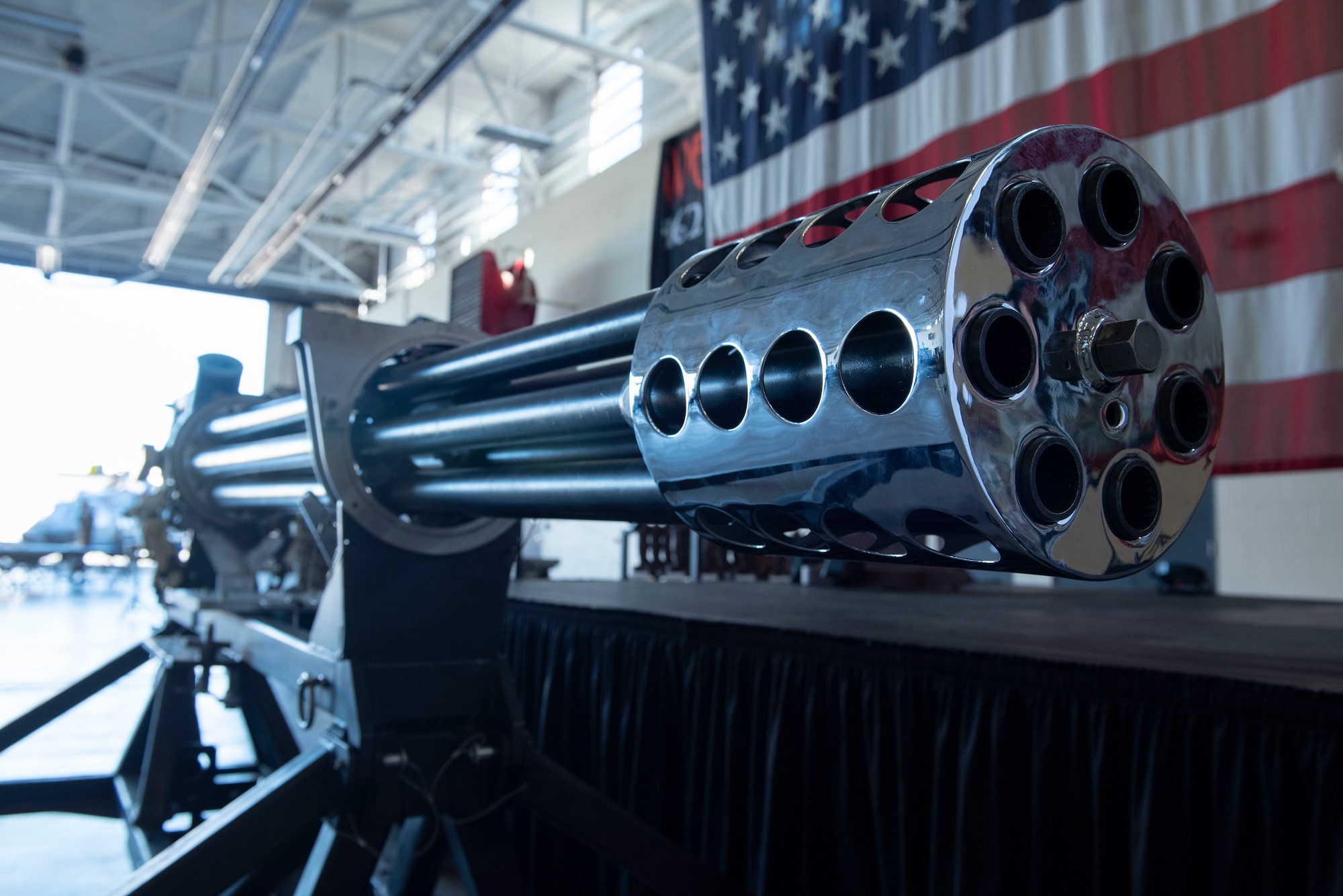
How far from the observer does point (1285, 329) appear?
7.17ft

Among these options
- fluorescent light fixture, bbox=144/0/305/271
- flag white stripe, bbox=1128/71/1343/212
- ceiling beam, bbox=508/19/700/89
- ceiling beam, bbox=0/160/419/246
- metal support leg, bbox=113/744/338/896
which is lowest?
metal support leg, bbox=113/744/338/896

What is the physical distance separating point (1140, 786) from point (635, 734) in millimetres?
997

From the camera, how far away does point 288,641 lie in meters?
1.28

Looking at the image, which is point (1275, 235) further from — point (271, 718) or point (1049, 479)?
point (271, 718)

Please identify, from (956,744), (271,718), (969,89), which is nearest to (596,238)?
(969,89)

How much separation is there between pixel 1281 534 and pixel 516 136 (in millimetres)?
5932

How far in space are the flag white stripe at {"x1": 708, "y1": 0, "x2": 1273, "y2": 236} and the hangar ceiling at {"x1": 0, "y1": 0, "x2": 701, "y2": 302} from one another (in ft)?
7.57

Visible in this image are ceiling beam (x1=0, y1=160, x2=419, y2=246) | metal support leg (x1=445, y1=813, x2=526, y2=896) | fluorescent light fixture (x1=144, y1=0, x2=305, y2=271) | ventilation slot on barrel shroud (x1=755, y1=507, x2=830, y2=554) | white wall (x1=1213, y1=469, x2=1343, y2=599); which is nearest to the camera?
ventilation slot on barrel shroud (x1=755, y1=507, x2=830, y2=554)

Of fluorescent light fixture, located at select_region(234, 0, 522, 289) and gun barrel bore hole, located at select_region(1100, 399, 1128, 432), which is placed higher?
fluorescent light fixture, located at select_region(234, 0, 522, 289)

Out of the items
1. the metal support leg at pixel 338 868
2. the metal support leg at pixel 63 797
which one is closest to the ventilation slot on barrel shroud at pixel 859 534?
the metal support leg at pixel 338 868

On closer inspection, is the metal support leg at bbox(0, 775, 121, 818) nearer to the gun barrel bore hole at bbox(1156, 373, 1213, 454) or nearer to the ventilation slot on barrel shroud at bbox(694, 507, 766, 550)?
the ventilation slot on barrel shroud at bbox(694, 507, 766, 550)

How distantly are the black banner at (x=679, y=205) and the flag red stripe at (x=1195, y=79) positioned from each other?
3.04m

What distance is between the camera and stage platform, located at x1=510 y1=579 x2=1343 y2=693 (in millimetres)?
1137

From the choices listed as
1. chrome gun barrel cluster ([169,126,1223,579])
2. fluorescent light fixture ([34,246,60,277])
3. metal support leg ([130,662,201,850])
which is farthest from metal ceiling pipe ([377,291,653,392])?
fluorescent light fixture ([34,246,60,277])
